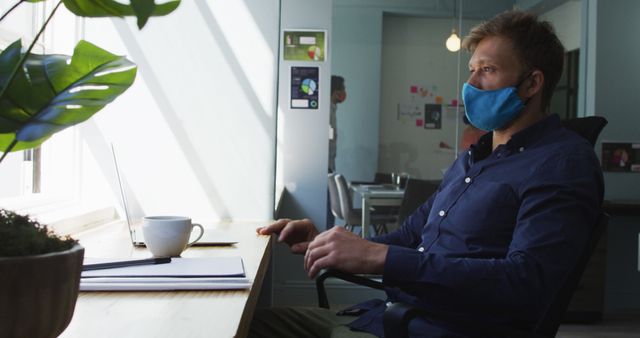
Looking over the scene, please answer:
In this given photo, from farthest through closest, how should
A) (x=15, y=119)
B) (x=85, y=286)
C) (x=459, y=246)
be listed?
(x=459, y=246) < (x=85, y=286) < (x=15, y=119)

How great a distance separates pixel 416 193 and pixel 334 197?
0.59 metres

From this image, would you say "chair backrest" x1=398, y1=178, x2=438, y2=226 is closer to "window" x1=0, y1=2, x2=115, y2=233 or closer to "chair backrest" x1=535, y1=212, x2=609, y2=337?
"window" x1=0, y1=2, x2=115, y2=233

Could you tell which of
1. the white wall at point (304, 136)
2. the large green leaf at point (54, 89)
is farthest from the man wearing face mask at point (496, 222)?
the white wall at point (304, 136)

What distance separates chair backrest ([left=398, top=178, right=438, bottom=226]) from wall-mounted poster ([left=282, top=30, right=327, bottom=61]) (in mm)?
1024

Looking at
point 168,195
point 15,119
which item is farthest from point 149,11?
point 168,195

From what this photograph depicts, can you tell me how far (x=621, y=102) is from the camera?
4.18 metres

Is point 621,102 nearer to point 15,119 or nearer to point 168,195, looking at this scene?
point 168,195

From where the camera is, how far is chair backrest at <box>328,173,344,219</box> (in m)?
4.04

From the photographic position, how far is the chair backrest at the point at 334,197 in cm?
404

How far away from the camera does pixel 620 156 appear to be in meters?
4.23

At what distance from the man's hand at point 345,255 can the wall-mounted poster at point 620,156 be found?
346 cm

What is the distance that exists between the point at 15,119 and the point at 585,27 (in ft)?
14.5

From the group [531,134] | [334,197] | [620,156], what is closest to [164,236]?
[531,134]

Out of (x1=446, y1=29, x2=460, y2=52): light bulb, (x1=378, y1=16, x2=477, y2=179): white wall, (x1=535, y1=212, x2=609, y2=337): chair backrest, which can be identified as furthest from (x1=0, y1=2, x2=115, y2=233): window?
(x1=446, y1=29, x2=460, y2=52): light bulb
